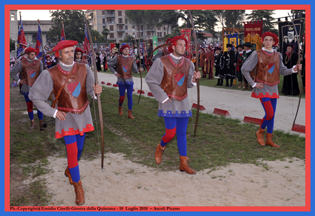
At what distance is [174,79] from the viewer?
4.77 metres

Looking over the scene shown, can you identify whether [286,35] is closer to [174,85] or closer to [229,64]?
[229,64]

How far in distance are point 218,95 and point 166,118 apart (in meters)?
8.31

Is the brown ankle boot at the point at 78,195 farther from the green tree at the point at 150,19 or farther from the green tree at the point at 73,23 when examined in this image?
the green tree at the point at 150,19

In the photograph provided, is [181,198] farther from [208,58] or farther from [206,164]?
[208,58]

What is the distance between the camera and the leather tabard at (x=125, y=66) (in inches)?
352

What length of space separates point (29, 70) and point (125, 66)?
2592 millimetres

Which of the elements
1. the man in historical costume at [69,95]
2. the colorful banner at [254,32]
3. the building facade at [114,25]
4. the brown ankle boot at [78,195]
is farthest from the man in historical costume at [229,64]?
the building facade at [114,25]

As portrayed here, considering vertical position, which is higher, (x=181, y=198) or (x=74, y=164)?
(x=74, y=164)

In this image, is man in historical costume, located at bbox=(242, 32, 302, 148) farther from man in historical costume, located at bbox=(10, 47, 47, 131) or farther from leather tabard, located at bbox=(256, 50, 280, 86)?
man in historical costume, located at bbox=(10, 47, 47, 131)

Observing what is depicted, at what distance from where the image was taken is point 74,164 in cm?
407

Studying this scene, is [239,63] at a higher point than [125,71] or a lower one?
higher

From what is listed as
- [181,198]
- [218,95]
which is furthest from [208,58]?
[181,198]

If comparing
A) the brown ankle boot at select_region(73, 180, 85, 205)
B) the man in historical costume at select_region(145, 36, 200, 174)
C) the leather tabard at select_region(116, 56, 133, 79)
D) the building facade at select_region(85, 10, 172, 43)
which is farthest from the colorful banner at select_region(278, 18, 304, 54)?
the building facade at select_region(85, 10, 172, 43)

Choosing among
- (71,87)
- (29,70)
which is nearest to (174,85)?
(71,87)
